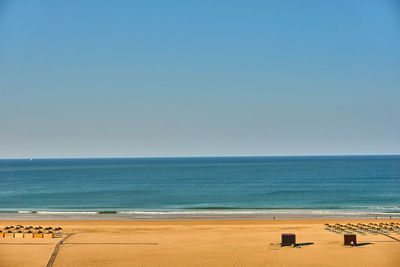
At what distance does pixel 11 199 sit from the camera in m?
71.2

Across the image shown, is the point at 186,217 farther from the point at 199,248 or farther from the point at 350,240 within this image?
the point at 350,240

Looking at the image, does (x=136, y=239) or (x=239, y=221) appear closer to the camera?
(x=136, y=239)

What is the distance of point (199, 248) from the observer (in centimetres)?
3003

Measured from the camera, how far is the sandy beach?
86.9 feet

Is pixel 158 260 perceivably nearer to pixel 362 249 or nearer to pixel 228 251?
pixel 228 251

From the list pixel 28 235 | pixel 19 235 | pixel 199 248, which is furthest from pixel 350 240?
pixel 19 235

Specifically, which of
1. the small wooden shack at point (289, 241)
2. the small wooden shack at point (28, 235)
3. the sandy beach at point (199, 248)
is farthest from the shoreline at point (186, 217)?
the small wooden shack at point (289, 241)

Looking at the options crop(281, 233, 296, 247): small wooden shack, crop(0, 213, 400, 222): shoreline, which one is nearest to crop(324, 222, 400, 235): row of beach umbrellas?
crop(281, 233, 296, 247): small wooden shack

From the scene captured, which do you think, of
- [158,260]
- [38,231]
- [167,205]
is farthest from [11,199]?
[158,260]

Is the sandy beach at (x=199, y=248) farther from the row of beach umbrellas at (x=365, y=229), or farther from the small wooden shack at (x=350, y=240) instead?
the row of beach umbrellas at (x=365, y=229)

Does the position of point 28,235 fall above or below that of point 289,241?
above

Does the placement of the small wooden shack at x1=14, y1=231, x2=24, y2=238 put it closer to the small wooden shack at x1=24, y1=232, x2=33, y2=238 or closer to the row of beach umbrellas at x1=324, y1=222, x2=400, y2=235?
the small wooden shack at x1=24, y1=232, x2=33, y2=238

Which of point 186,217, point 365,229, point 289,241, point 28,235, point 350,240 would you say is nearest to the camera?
point 350,240

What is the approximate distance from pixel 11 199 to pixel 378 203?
53.5 meters
